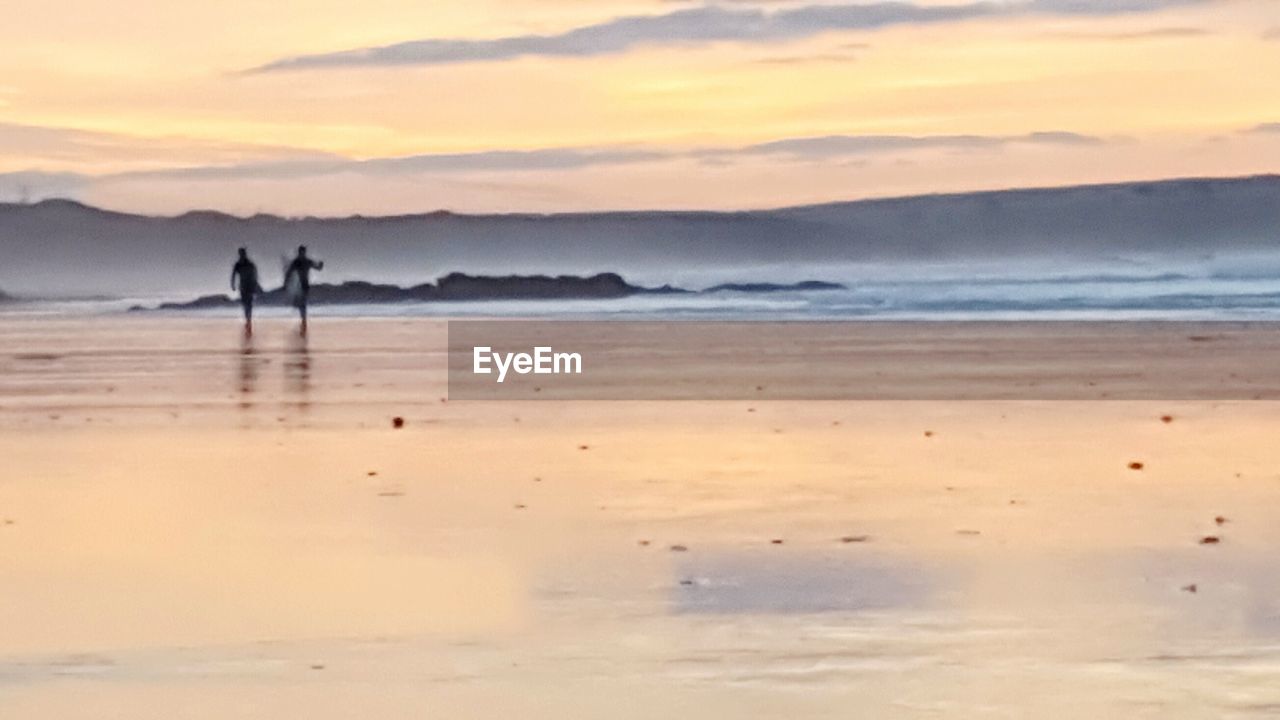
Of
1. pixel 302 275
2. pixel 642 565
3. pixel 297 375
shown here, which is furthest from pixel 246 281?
pixel 642 565

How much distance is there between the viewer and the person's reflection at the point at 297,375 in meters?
16.9

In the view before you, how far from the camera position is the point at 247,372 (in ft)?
68.8

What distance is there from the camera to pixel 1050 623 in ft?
23.6

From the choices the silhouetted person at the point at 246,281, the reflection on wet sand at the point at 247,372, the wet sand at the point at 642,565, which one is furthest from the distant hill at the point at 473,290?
the wet sand at the point at 642,565

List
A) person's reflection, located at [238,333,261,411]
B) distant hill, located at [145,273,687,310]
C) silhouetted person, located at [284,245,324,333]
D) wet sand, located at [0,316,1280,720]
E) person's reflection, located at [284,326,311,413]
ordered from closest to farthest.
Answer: wet sand, located at [0,316,1280,720] < person's reflection, located at [284,326,311,413] < person's reflection, located at [238,333,261,411] < silhouetted person, located at [284,245,324,333] < distant hill, located at [145,273,687,310]

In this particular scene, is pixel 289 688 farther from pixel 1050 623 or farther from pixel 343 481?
pixel 343 481

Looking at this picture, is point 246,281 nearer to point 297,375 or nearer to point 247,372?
point 247,372

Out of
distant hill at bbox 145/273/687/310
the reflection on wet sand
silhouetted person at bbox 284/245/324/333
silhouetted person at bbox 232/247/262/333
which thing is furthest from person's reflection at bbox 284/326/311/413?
distant hill at bbox 145/273/687/310

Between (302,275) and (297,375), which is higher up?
(302,275)

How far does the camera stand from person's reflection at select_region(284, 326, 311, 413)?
55.4ft

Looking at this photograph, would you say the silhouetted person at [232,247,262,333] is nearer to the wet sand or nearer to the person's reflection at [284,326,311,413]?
the person's reflection at [284,326,311,413]

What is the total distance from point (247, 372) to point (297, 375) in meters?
0.87

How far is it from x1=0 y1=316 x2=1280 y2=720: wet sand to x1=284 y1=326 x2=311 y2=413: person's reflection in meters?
1.47

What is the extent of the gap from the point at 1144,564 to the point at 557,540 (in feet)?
7.61
